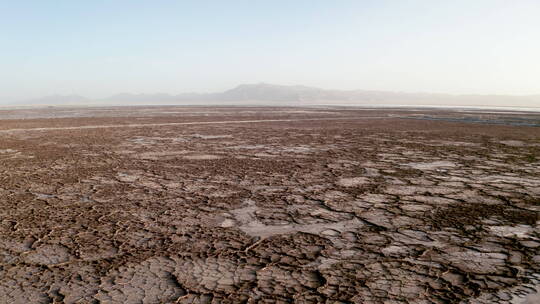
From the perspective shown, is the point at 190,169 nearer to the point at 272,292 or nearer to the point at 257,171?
the point at 257,171

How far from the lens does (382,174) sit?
16.9 ft

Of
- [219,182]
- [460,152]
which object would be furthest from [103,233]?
[460,152]

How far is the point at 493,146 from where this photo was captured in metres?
8.48

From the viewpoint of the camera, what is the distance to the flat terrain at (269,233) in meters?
1.99

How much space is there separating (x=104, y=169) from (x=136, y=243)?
318cm

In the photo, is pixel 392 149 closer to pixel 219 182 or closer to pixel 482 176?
pixel 482 176

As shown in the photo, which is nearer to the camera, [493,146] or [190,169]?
[190,169]

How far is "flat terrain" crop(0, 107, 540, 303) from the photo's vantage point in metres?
1.99

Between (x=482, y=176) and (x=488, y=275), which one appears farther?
(x=482, y=176)

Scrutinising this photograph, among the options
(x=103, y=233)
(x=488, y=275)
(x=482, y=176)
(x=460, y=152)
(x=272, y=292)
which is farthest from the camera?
(x=460, y=152)

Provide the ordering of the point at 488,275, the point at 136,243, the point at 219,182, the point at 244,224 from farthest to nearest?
the point at 219,182 < the point at 244,224 < the point at 136,243 < the point at 488,275

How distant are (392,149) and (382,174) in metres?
2.84

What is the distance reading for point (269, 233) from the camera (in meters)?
2.86

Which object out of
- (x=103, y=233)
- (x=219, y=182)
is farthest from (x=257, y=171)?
(x=103, y=233)
